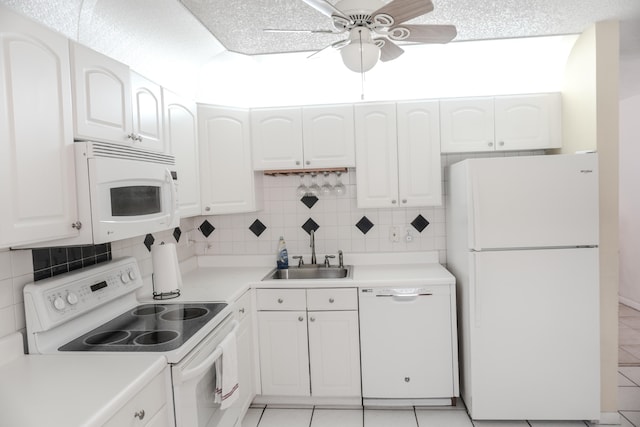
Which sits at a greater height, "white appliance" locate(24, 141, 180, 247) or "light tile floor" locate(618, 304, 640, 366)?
A: "white appliance" locate(24, 141, 180, 247)

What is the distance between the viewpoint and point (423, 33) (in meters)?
1.78

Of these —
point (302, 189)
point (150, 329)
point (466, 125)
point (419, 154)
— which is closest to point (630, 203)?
point (466, 125)

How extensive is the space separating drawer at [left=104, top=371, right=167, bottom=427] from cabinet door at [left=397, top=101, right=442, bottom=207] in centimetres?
206

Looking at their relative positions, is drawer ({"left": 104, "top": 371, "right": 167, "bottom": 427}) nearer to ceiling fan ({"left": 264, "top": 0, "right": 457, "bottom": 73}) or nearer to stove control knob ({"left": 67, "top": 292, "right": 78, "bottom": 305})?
stove control knob ({"left": 67, "top": 292, "right": 78, "bottom": 305})

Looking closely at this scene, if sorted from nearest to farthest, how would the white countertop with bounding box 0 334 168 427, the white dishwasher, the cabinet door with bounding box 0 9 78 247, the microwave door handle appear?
the white countertop with bounding box 0 334 168 427 → the cabinet door with bounding box 0 9 78 247 → the microwave door handle → the white dishwasher

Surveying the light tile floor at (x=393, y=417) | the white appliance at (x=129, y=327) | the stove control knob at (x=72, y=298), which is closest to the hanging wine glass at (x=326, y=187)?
the white appliance at (x=129, y=327)

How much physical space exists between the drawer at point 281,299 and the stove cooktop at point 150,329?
0.58 metres

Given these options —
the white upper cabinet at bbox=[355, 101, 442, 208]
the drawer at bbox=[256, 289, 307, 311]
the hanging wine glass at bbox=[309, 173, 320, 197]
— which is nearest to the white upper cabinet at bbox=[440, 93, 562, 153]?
the white upper cabinet at bbox=[355, 101, 442, 208]

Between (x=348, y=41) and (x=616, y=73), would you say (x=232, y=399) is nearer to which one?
(x=348, y=41)

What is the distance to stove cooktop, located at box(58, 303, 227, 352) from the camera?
5.79 feet

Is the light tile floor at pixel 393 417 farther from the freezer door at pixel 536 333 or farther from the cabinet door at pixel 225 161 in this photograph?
the cabinet door at pixel 225 161

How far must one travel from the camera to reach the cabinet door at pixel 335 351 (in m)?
2.88

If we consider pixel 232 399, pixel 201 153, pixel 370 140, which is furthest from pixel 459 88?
pixel 232 399

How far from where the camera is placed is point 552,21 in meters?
2.51
